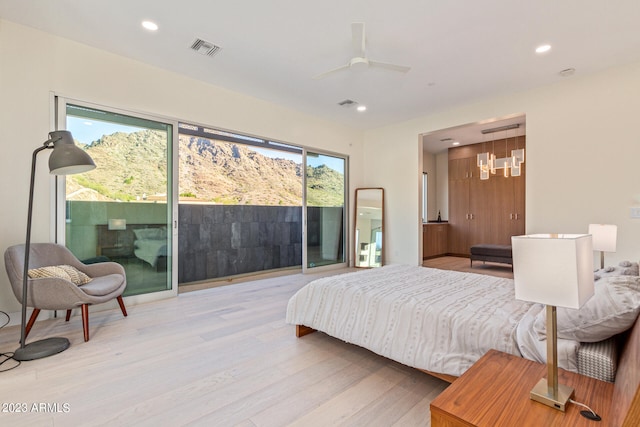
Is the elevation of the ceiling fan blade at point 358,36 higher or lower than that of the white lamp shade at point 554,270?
higher

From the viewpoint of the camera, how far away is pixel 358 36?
2809 millimetres

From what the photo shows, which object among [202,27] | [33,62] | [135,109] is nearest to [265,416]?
[202,27]

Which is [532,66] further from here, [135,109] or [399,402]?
[135,109]

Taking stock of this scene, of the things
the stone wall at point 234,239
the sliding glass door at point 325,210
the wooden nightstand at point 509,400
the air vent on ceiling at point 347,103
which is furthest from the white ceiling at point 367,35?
the wooden nightstand at point 509,400

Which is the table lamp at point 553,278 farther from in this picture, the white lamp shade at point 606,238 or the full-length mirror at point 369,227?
the full-length mirror at point 369,227

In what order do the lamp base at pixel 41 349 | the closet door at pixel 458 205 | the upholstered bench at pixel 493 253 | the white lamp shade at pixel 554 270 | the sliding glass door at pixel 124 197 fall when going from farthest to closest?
the closet door at pixel 458 205 → the upholstered bench at pixel 493 253 → the sliding glass door at pixel 124 197 → the lamp base at pixel 41 349 → the white lamp shade at pixel 554 270

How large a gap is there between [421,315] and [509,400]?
0.89 m

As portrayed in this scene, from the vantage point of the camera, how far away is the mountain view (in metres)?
3.52

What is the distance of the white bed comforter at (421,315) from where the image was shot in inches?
68.1

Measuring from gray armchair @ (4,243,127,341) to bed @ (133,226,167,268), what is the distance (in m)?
0.77

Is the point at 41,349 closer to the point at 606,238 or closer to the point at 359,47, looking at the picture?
the point at 359,47

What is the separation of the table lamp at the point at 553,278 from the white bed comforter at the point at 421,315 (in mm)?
409

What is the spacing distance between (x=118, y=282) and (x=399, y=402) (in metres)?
2.77

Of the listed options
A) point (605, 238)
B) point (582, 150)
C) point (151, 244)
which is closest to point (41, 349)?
point (151, 244)
